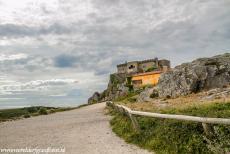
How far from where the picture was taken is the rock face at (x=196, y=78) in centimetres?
3216

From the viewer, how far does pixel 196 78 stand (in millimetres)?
32250

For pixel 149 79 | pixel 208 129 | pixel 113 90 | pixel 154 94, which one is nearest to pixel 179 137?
pixel 208 129

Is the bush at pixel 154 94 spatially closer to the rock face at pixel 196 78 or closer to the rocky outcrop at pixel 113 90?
the rock face at pixel 196 78

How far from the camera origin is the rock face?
32.2m

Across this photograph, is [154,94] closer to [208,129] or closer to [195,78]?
[195,78]

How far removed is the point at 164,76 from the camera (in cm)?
3659

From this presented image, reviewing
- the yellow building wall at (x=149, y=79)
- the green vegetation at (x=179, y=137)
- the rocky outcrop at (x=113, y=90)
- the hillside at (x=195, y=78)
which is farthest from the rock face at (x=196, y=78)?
the rocky outcrop at (x=113, y=90)

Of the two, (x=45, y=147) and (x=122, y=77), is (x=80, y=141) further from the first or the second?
(x=122, y=77)

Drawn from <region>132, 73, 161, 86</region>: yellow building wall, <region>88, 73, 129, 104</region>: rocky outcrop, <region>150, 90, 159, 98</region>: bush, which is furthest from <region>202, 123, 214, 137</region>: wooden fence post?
<region>88, 73, 129, 104</region>: rocky outcrop

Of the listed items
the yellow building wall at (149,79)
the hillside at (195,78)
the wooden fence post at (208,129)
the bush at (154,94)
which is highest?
the yellow building wall at (149,79)

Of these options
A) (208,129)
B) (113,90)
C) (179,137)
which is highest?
(113,90)

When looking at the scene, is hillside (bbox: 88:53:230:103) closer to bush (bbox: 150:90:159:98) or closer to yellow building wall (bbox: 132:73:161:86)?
bush (bbox: 150:90:159:98)

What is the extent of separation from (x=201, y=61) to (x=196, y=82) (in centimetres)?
495

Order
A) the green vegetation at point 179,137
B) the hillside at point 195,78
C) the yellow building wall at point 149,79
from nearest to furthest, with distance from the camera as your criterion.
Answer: the green vegetation at point 179,137, the hillside at point 195,78, the yellow building wall at point 149,79
